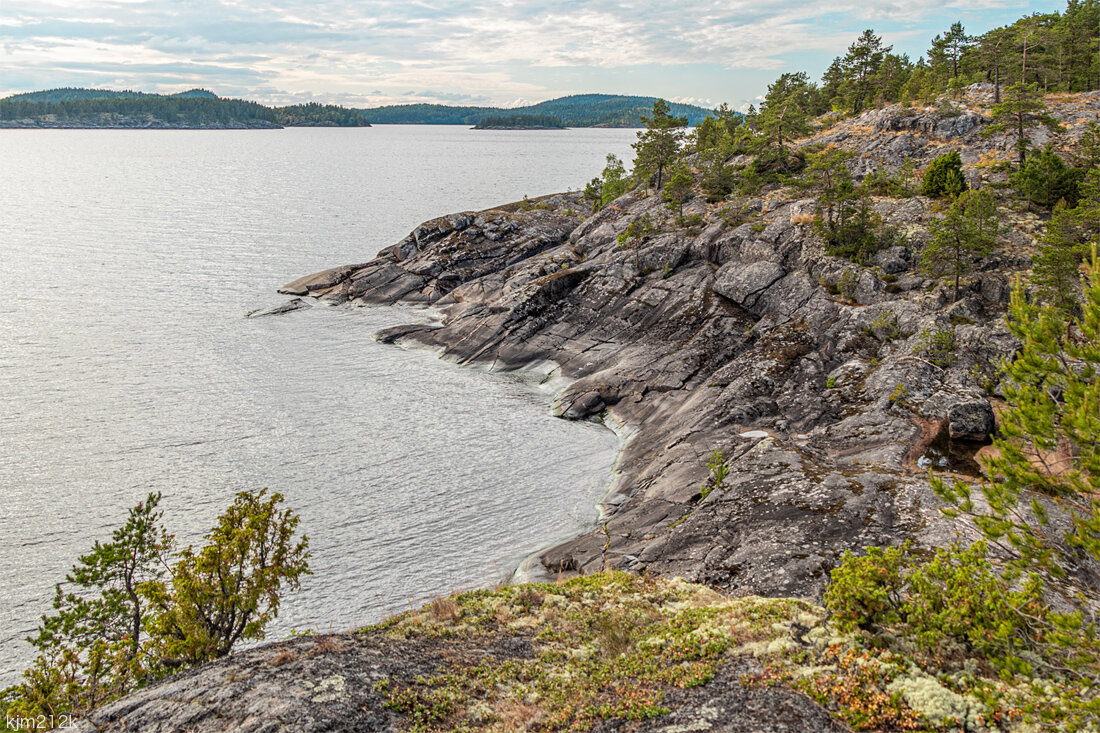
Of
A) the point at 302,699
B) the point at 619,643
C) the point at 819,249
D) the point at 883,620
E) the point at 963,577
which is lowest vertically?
the point at 619,643

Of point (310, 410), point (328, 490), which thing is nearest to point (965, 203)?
point (328, 490)

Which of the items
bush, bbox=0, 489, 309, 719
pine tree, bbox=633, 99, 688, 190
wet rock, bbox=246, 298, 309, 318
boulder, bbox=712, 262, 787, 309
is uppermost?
pine tree, bbox=633, 99, 688, 190

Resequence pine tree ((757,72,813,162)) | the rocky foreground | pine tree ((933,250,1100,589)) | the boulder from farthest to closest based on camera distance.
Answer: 1. pine tree ((757,72,813,162))
2. the boulder
3. the rocky foreground
4. pine tree ((933,250,1100,589))

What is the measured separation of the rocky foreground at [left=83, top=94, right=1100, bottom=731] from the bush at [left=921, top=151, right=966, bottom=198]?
3096mm

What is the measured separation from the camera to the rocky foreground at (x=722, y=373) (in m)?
16.6

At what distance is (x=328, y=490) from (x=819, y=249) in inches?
1731

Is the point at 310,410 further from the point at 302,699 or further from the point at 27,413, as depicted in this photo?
the point at 302,699

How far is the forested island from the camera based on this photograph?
574 inches

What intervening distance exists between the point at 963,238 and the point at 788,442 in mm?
22152

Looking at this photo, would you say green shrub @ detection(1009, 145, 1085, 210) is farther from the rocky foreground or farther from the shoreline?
the shoreline

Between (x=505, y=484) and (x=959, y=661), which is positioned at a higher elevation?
(x=959, y=661)

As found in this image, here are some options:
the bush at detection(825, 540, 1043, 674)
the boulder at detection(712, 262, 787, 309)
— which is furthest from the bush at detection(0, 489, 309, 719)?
the boulder at detection(712, 262, 787, 309)

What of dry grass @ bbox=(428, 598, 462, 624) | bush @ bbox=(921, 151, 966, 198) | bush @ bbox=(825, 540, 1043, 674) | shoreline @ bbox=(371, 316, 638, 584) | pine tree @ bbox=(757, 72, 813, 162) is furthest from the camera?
pine tree @ bbox=(757, 72, 813, 162)

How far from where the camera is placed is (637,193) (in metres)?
84.2
